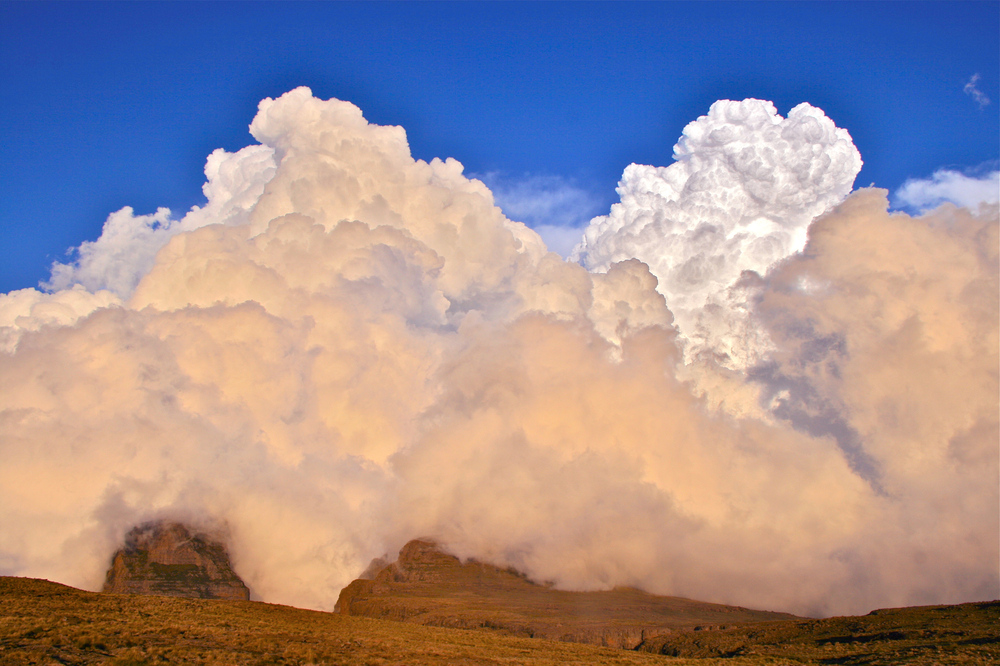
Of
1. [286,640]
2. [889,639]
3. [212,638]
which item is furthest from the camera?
[889,639]

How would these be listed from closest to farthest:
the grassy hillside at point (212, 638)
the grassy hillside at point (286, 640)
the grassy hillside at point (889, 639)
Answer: the grassy hillside at point (212, 638) < the grassy hillside at point (286, 640) < the grassy hillside at point (889, 639)

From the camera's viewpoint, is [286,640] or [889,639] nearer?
[286,640]

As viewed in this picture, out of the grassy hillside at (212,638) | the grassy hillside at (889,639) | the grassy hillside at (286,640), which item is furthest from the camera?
the grassy hillside at (889,639)

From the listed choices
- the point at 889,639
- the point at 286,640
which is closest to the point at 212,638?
the point at 286,640

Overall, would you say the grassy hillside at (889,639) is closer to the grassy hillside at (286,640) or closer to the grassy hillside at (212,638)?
the grassy hillside at (286,640)

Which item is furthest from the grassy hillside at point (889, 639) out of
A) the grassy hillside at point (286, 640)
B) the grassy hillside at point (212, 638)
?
the grassy hillside at point (212, 638)

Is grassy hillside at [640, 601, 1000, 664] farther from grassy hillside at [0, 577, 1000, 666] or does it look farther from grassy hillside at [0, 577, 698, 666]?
grassy hillside at [0, 577, 698, 666]

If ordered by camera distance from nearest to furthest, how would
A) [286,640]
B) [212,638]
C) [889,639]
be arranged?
[212,638] < [286,640] < [889,639]

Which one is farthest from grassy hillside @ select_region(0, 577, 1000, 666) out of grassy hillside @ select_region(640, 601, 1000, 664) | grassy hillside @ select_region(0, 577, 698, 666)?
grassy hillside @ select_region(640, 601, 1000, 664)

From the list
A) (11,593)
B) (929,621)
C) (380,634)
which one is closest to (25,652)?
(11,593)

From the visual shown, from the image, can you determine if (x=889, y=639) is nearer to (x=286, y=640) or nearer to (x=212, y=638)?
(x=286, y=640)

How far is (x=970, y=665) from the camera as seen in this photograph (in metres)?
113

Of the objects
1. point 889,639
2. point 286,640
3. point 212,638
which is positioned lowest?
point 889,639

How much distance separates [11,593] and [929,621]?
176384mm
